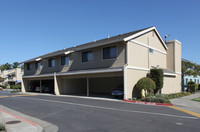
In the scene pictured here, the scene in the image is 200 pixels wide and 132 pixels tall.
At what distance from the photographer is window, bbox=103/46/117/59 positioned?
18.6 metres

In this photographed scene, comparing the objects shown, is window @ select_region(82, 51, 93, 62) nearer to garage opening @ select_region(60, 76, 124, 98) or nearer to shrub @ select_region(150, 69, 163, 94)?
garage opening @ select_region(60, 76, 124, 98)

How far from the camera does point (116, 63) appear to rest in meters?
18.1

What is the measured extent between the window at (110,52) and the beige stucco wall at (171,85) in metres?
7.72

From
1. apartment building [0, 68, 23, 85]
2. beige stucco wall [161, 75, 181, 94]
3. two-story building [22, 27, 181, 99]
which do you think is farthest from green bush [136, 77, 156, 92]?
apartment building [0, 68, 23, 85]

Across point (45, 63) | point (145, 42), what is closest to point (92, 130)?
point (145, 42)

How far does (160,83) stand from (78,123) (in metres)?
12.8

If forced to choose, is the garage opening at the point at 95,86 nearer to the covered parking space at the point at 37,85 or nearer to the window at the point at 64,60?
the window at the point at 64,60

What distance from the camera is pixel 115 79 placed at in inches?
977

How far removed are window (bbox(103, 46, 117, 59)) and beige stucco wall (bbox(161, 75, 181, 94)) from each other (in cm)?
772

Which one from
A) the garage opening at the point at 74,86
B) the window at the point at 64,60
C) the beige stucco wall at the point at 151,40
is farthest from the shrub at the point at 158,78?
the window at the point at 64,60

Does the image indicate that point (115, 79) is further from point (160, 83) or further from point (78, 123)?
point (78, 123)

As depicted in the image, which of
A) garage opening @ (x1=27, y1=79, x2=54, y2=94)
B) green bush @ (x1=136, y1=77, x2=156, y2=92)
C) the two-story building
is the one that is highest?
the two-story building

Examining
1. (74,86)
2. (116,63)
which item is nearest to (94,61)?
(116,63)

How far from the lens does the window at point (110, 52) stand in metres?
18.6
